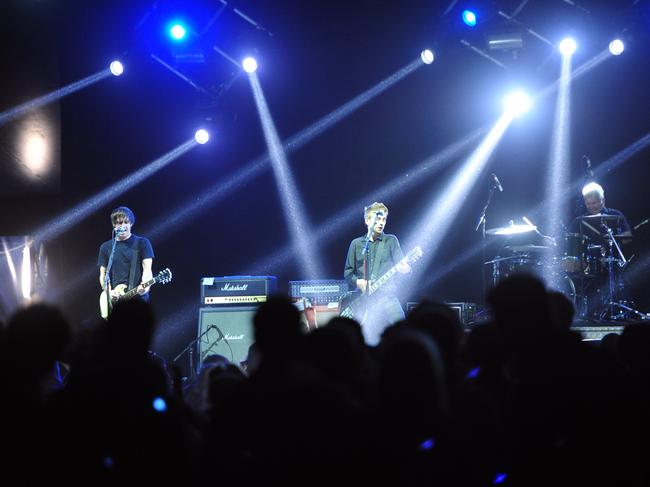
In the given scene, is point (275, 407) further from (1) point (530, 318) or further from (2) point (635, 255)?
(2) point (635, 255)

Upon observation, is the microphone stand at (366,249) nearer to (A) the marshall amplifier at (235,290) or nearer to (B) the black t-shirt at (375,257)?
(B) the black t-shirt at (375,257)

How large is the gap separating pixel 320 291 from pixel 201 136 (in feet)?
9.54

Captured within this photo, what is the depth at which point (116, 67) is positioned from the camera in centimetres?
923

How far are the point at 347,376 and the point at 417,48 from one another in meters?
8.37

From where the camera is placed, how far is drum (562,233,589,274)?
358 inches

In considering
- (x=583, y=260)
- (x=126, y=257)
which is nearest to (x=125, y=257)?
(x=126, y=257)

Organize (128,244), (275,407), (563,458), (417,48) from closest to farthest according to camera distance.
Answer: (275,407) < (563,458) < (128,244) < (417,48)

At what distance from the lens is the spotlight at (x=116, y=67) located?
30.2 ft

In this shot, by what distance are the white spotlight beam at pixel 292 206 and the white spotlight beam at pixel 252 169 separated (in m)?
0.14

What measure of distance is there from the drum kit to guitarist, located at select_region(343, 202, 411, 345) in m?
1.74

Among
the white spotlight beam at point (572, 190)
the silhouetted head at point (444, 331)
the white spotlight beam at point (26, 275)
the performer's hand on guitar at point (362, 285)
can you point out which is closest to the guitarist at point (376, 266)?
the performer's hand on guitar at point (362, 285)

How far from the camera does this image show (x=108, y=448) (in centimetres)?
227

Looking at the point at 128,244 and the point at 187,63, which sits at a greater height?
the point at 187,63

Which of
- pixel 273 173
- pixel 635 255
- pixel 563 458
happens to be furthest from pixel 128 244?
pixel 635 255
